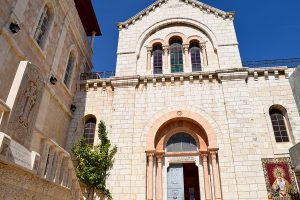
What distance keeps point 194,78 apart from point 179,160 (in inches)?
188

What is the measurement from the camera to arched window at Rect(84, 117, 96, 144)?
13.8 meters

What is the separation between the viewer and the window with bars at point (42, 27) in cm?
1114

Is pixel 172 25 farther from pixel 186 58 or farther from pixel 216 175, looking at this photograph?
pixel 216 175

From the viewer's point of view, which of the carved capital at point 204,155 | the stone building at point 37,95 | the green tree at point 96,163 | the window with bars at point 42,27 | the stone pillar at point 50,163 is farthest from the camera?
the carved capital at point 204,155

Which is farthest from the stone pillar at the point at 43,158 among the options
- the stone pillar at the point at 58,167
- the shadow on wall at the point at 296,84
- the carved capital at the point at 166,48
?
the shadow on wall at the point at 296,84

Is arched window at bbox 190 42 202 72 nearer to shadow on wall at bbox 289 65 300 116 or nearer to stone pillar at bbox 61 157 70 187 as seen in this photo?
shadow on wall at bbox 289 65 300 116

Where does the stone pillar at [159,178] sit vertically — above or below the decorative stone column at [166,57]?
below

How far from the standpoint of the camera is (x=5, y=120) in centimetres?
683

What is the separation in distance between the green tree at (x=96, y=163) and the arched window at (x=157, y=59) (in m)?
5.28

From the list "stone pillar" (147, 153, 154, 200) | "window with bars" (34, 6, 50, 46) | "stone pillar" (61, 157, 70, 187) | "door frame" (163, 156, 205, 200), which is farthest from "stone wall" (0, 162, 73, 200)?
"window with bars" (34, 6, 50, 46)

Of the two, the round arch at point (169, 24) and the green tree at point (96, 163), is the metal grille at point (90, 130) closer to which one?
the green tree at point (96, 163)

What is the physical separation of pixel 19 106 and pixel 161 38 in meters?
10.7

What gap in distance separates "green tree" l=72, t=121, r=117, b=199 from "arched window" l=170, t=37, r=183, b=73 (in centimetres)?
602

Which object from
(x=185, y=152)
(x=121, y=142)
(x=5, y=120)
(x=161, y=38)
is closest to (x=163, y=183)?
(x=185, y=152)
